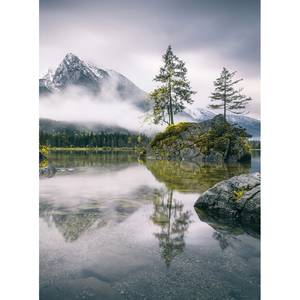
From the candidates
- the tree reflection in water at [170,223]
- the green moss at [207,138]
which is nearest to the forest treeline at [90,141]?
the green moss at [207,138]

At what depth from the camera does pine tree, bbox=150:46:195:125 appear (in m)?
18.1

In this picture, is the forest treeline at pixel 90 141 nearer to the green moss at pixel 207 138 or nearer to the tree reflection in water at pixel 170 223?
the green moss at pixel 207 138

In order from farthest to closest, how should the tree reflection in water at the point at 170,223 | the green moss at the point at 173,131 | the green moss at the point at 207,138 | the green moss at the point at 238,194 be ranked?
the green moss at the point at 173,131 < the green moss at the point at 207,138 < the green moss at the point at 238,194 < the tree reflection in water at the point at 170,223

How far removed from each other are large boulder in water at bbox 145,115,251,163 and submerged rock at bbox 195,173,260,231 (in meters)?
12.8

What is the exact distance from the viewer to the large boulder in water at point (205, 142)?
19.4 meters

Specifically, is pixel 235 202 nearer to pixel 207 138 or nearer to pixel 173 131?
pixel 207 138

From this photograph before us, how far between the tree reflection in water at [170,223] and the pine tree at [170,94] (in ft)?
39.3

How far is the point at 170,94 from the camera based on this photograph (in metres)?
19.5

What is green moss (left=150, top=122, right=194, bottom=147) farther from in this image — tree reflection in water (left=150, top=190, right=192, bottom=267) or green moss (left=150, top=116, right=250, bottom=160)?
tree reflection in water (left=150, top=190, right=192, bottom=267)

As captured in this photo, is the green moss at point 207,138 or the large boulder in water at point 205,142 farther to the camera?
the green moss at point 207,138
